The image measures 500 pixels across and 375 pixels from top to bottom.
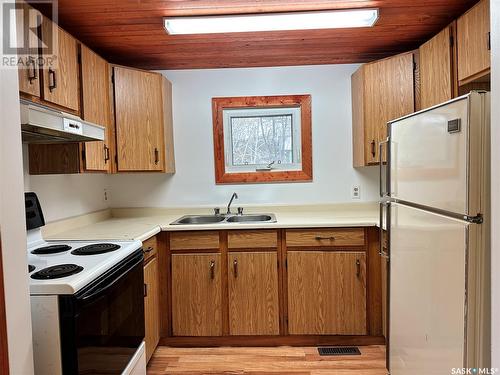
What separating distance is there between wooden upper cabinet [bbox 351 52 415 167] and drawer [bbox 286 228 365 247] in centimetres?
61

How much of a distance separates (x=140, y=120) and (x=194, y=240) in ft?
3.38

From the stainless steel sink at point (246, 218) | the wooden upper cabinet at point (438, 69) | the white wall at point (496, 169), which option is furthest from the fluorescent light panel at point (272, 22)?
the stainless steel sink at point (246, 218)

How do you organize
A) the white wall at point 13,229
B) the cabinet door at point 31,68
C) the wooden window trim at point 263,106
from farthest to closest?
1. the wooden window trim at point 263,106
2. the cabinet door at point 31,68
3. the white wall at point 13,229

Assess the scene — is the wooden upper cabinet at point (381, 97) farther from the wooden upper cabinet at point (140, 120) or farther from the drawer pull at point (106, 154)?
the drawer pull at point (106, 154)

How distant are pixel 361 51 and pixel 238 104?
109 centimetres

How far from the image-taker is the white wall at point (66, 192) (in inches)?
76.7

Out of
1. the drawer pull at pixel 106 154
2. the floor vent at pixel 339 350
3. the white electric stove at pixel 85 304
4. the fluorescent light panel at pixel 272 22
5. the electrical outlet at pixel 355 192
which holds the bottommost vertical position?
the floor vent at pixel 339 350

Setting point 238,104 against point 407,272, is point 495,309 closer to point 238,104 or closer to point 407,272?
point 407,272

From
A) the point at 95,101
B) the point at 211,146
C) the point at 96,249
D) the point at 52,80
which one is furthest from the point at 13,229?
the point at 211,146

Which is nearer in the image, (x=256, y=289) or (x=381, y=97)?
(x=256, y=289)

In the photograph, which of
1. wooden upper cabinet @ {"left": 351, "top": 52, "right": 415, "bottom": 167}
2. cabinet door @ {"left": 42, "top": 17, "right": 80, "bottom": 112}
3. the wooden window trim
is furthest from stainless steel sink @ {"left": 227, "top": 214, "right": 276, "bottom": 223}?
cabinet door @ {"left": 42, "top": 17, "right": 80, "bottom": 112}

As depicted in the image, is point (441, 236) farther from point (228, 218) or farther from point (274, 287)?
point (228, 218)

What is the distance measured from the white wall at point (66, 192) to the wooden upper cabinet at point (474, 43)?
263cm

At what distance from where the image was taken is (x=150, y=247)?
A: 207cm
